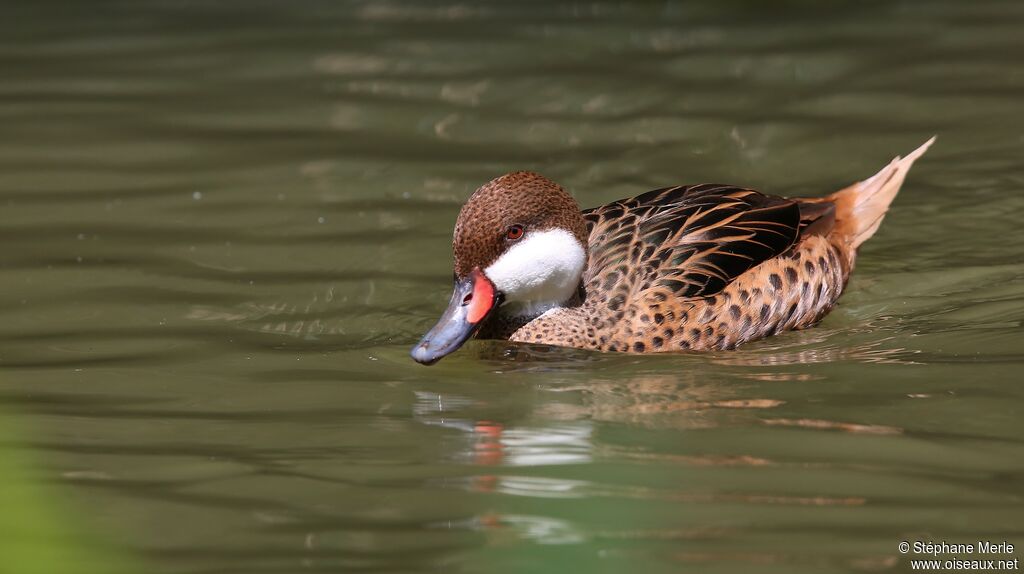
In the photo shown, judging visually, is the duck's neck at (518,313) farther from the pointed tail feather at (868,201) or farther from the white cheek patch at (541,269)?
the pointed tail feather at (868,201)

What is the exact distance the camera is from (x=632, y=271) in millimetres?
6641

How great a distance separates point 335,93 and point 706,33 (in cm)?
329

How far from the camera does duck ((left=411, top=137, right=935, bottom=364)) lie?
20.3ft

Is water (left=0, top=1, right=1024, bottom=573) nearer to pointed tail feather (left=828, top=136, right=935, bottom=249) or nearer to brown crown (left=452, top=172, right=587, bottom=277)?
pointed tail feather (left=828, top=136, right=935, bottom=249)

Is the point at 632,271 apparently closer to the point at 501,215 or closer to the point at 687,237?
the point at 687,237

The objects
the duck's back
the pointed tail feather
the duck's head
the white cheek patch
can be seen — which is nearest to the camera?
the duck's head

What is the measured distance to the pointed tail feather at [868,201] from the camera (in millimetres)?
7730

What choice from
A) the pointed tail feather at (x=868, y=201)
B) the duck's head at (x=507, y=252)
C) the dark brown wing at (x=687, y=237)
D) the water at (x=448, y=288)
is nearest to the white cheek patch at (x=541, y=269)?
the duck's head at (x=507, y=252)

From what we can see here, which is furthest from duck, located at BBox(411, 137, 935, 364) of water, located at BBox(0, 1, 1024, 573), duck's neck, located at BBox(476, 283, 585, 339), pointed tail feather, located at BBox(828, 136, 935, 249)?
pointed tail feather, located at BBox(828, 136, 935, 249)

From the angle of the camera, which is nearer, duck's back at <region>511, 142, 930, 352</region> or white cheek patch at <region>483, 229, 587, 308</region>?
white cheek patch at <region>483, 229, 587, 308</region>

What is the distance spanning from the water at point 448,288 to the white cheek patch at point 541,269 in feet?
1.00

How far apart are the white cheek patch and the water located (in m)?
0.30

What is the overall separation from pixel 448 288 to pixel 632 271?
1.31 m

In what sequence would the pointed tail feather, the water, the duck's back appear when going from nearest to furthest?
the water
the duck's back
the pointed tail feather
